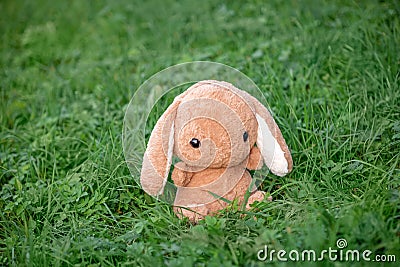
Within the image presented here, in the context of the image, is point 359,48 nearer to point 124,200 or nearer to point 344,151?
point 344,151

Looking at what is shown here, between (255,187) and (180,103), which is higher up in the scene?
(180,103)

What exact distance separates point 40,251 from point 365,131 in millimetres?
1699

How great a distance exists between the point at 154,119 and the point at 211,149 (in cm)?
85

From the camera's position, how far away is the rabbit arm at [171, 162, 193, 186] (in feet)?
7.75

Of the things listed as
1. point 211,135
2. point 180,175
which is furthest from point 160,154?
point 211,135

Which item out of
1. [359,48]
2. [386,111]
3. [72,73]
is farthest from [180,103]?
[72,73]

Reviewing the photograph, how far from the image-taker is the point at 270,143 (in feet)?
7.71

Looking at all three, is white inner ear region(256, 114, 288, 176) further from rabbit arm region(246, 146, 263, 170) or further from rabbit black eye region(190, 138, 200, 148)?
rabbit black eye region(190, 138, 200, 148)

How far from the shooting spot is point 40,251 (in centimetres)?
225
